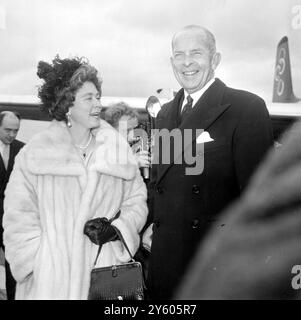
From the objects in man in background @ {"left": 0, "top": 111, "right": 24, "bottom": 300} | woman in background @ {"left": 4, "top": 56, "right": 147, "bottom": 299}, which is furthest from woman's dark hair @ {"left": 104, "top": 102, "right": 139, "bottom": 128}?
man in background @ {"left": 0, "top": 111, "right": 24, "bottom": 300}

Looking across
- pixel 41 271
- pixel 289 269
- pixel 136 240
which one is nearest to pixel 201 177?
pixel 136 240

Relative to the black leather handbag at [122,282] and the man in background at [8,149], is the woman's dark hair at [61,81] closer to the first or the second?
the man in background at [8,149]

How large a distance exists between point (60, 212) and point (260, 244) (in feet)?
2.62

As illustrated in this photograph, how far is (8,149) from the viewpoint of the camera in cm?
158

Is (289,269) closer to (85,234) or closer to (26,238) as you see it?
(85,234)

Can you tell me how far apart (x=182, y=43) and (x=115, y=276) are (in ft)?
3.03

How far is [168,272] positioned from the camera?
1467 mm

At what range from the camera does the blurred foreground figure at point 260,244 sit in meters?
1.42

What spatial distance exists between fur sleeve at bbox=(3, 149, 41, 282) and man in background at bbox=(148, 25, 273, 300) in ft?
1.53

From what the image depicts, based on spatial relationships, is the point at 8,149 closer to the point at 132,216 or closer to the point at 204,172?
the point at 132,216

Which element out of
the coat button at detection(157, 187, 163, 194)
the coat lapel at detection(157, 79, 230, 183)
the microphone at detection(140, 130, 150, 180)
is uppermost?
the coat lapel at detection(157, 79, 230, 183)

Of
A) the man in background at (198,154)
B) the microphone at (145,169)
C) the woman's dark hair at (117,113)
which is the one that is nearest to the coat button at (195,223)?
the man in background at (198,154)

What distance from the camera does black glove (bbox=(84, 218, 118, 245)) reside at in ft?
4.49

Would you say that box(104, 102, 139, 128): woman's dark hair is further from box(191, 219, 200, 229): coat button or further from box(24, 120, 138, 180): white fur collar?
box(191, 219, 200, 229): coat button
